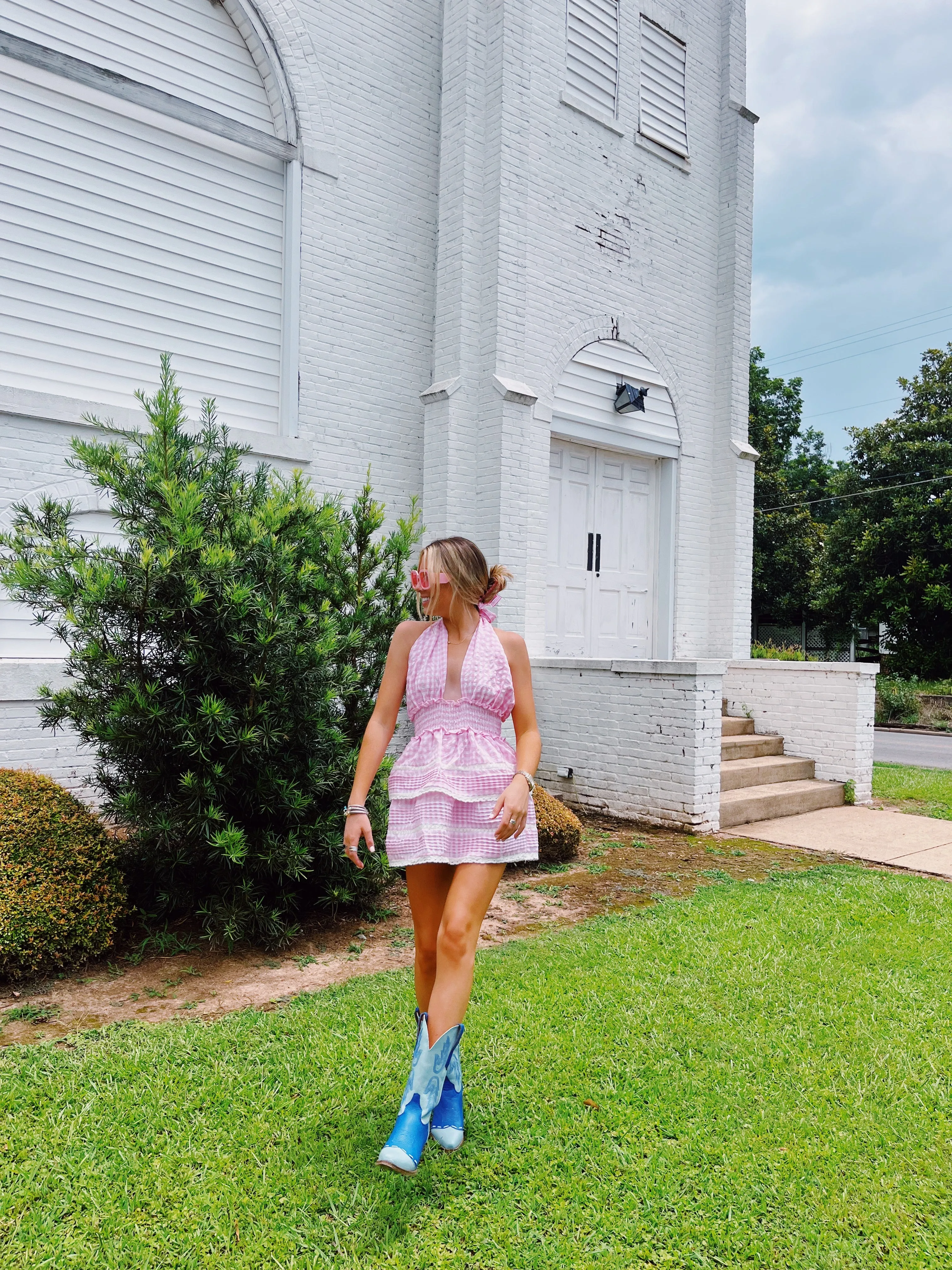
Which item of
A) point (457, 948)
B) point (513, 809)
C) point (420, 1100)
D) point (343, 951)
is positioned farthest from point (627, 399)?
point (420, 1100)

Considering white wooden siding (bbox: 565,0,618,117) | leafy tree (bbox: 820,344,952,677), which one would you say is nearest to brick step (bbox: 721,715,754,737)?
white wooden siding (bbox: 565,0,618,117)

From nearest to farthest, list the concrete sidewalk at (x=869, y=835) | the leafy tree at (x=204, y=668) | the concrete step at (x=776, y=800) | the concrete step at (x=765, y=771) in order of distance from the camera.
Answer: the leafy tree at (x=204, y=668) → the concrete sidewalk at (x=869, y=835) → the concrete step at (x=776, y=800) → the concrete step at (x=765, y=771)

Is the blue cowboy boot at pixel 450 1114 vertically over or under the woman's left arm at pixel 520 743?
under

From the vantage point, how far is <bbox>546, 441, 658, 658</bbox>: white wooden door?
9.59 meters

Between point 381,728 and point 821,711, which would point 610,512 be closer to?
point 821,711

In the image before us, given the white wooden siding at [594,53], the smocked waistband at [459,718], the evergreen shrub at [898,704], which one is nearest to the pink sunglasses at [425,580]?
the smocked waistband at [459,718]

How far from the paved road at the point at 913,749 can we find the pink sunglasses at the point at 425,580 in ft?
34.9

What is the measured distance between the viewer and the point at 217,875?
4414 millimetres

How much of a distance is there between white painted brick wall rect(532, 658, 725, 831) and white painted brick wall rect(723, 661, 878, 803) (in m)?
1.77

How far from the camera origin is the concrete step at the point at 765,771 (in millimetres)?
8266

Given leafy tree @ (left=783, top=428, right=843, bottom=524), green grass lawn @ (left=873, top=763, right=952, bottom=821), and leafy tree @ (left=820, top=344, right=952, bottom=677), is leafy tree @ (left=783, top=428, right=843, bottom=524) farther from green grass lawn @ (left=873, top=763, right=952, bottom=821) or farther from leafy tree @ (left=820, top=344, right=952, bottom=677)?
green grass lawn @ (left=873, top=763, right=952, bottom=821)

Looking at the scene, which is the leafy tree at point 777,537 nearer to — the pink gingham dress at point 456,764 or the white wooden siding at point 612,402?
the white wooden siding at point 612,402

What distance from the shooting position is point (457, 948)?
2.47m

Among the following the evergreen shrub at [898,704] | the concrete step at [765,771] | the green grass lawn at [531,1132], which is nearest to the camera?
the green grass lawn at [531,1132]
